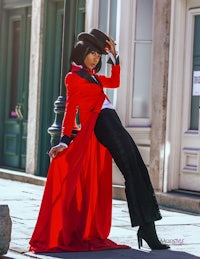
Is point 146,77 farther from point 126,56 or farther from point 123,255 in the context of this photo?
point 123,255

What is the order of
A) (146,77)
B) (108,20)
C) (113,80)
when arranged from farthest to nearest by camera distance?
(108,20), (146,77), (113,80)

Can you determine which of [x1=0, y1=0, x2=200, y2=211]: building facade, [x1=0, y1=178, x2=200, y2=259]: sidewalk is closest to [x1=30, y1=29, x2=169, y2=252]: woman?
[x1=0, y1=178, x2=200, y2=259]: sidewalk

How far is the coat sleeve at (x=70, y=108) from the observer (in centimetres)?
733

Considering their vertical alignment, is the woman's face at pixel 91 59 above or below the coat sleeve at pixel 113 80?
above

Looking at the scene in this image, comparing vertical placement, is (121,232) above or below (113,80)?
below

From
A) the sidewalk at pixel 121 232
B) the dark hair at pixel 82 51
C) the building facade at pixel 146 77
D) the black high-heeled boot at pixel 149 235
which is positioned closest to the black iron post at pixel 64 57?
the building facade at pixel 146 77

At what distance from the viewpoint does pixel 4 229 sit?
704 cm

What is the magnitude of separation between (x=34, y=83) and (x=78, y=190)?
7.44 m

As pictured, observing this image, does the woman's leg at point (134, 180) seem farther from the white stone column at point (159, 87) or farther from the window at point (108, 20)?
the window at point (108, 20)

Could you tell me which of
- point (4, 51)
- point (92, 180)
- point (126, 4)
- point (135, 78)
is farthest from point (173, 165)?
point (4, 51)

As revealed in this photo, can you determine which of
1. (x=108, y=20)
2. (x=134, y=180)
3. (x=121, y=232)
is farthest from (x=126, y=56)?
(x=134, y=180)

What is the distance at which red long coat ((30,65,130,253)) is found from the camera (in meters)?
7.39

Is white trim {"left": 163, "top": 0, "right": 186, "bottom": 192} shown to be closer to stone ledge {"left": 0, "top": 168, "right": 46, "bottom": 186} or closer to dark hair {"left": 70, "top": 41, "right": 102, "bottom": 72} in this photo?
stone ledge {"left": 0, "top": 168, "right": 46, "bottom": 186}

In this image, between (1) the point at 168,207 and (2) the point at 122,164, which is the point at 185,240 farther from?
(1) the point at 168,207
